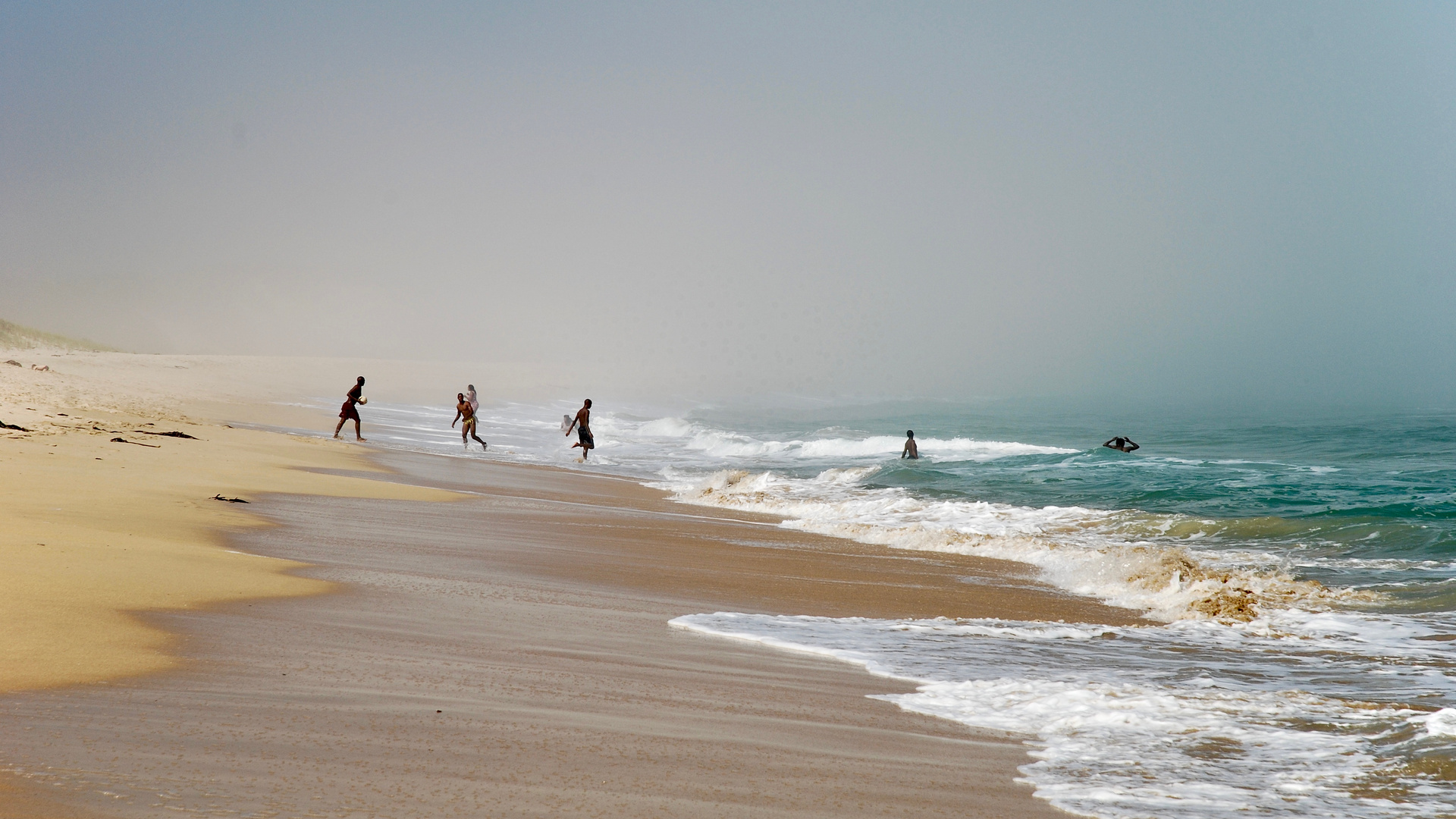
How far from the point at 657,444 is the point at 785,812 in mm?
33426

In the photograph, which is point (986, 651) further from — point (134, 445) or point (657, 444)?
point (657, 444)

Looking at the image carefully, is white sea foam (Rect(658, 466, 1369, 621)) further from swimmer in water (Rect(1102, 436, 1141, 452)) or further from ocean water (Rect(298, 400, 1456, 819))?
swimmer in water (Rect(1102, 436, 1141, 452))

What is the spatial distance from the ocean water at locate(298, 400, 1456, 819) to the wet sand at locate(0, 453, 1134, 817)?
427 millimetres

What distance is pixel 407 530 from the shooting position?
9547 millimetres

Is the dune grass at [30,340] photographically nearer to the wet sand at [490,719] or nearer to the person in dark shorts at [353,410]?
Answer: the person in dark shorts at [353,410]

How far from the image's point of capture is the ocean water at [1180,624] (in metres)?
3.70

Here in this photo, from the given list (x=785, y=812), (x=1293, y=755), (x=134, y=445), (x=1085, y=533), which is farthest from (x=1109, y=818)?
(x=134, y=445)

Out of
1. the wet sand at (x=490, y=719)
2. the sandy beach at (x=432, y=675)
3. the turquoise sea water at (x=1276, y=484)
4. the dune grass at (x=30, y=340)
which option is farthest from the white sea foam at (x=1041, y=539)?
the dune grass at (x=30, y=340)

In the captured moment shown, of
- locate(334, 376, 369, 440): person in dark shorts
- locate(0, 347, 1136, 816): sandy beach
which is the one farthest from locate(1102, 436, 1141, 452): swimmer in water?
locate(0, 347, 1136, 816): sandy beach

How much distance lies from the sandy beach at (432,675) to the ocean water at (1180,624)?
0.43m

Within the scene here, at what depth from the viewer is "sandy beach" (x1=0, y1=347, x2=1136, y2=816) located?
2.83m

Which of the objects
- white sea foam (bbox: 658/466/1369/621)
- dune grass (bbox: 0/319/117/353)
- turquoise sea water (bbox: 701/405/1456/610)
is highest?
dune grass (bbox: 0/319/117/353)

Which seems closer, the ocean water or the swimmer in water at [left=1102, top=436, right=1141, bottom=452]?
the ocean water

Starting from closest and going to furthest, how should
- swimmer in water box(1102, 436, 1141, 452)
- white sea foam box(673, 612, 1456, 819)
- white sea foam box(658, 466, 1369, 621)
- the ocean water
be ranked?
white sea foam box(673, 612, 1456, 819) < the ocean water < white sea foam box(658, 466, 1369, 621) < swimmer in water box(1102, 436, 1141, 452)
